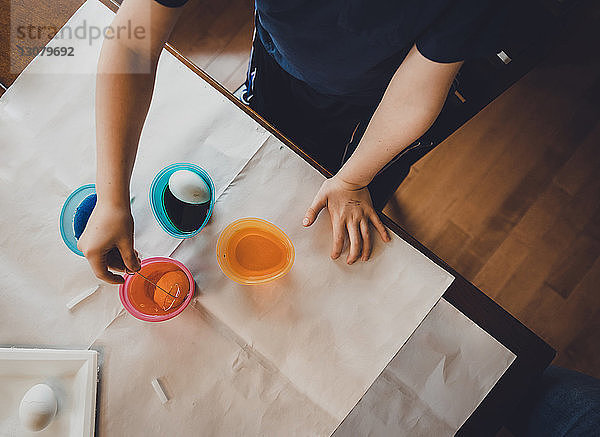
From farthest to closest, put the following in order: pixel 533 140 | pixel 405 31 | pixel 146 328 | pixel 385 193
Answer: pixel 533 140
pixel 385 193
pixel 146 328
pixel 405 31

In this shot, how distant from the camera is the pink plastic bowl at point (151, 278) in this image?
0.61m

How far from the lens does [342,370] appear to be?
61 cm

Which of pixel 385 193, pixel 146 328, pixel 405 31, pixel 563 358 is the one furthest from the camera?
pixel 563 358

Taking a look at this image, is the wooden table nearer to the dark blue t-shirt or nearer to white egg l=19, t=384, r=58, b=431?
the dark blue t-shirt

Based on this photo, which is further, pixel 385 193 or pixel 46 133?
pixel 385 193

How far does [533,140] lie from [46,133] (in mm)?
1264

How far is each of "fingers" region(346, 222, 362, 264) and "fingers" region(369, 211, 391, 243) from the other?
3 centimetres

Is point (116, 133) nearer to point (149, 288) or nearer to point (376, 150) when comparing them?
point (149, 288)

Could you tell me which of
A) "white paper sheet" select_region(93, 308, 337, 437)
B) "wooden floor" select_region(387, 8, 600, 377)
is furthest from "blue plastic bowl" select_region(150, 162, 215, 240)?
"wooden floor" select_region(387, 8, 600, 377)

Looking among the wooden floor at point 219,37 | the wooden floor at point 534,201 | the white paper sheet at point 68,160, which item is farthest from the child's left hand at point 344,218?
the wooden floor at point 219,37

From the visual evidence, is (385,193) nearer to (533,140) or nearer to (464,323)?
(464,323)

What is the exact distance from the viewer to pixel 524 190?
1.30m

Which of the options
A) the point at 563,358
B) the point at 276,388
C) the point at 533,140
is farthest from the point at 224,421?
the point at 533,140

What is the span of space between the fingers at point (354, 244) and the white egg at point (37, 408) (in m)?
0.43
